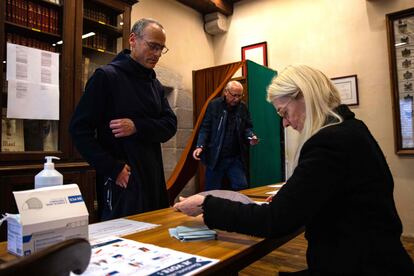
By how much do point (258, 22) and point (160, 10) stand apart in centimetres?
133

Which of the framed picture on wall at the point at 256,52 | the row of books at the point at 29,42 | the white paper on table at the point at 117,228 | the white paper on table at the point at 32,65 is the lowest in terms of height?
the white paper on table at the point at 117,228

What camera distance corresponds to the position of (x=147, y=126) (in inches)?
55.4

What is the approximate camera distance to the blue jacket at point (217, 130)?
121 inches

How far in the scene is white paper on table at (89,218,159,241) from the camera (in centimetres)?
92

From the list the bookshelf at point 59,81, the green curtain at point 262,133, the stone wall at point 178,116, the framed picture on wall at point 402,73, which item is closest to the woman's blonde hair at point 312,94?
the bookshelf at point 59,81

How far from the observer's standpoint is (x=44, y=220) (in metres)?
0.72

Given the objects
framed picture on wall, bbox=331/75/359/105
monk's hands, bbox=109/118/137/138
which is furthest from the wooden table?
framed picture on wall, bbox=331/75/359/105

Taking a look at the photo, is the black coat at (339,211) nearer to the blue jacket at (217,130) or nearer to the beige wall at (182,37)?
the blue jacket at (217,130)

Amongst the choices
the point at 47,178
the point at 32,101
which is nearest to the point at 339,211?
the point at 47,178

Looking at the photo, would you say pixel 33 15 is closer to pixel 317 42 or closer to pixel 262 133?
pixel 262 133

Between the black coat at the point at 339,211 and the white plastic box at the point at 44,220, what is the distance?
1.25ft

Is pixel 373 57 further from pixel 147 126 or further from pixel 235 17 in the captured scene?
pixel 147 126

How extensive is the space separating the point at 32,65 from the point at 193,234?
1.82 m

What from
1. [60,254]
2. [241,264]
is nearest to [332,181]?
[241,264]
